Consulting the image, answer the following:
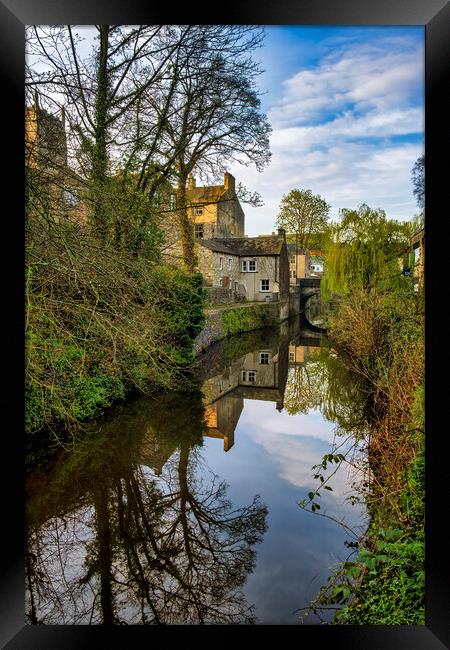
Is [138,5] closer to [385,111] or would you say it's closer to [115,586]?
[115,586]

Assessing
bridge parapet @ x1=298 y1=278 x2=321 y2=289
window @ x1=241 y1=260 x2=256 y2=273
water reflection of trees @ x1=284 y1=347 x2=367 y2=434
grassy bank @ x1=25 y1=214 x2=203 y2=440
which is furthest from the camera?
bridge parapet @ x1=298 y1=278 x2=321 y2=289

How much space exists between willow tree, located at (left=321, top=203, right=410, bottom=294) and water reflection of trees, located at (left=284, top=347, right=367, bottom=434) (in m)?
1.94

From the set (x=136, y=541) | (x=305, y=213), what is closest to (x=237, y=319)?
(x=305, y=213)

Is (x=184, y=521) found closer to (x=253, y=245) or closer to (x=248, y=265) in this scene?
(x=248, y=265)

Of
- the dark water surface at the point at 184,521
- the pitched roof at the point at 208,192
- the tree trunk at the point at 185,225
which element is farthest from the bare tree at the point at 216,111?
the dark water surface at the point at 184,521

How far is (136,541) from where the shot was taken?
3551mm

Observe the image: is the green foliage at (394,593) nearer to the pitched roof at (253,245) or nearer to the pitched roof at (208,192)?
the pitched roof at (208,192)

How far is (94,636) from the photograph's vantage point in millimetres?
1571

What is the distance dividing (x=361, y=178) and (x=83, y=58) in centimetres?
400

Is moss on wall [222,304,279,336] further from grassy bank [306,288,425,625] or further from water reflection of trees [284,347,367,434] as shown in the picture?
grassy bank [306,288,425,625]

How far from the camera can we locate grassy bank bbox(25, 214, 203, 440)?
3383 mm

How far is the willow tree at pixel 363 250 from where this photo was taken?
357 inches

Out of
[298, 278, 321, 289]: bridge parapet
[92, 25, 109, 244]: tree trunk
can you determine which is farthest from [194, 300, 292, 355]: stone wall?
[92, 25, 109, 244]: tree trunk

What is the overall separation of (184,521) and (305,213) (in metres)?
10.9
